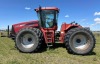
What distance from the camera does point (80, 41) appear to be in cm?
1111

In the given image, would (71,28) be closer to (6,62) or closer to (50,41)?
(50,41)

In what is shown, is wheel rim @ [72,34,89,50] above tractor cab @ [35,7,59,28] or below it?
below

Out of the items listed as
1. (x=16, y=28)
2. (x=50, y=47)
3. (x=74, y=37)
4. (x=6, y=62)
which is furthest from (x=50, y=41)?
(x=6, y=62)

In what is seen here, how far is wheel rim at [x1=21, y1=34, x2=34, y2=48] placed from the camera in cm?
1142

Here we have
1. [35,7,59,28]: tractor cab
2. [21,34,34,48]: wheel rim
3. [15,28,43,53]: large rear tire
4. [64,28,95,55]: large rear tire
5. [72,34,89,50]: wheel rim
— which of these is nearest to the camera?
[64,28,95,55]: large rear tire

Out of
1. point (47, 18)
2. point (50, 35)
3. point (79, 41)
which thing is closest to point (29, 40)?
point (50, 35)

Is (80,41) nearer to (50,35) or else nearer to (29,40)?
(50,35)

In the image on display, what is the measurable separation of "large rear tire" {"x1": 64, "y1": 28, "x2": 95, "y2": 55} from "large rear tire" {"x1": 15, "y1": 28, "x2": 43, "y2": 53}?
60.5 inches

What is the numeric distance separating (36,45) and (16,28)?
2.98 meters

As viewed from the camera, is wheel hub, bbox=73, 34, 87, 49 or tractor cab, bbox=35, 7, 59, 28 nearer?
wheel hub, bbox=73, 34, 87, 49

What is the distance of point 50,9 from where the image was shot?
11945mm

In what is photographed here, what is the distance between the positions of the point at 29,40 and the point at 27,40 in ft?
0.43

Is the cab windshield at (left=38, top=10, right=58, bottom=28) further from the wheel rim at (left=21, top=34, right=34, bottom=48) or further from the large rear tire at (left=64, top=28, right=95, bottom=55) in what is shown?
the large rear tire at (left=64, top=28, right=95, bottom=55)

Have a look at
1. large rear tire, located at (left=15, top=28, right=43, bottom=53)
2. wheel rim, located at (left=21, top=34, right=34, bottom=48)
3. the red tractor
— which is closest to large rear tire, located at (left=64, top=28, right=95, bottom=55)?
the red tractor
